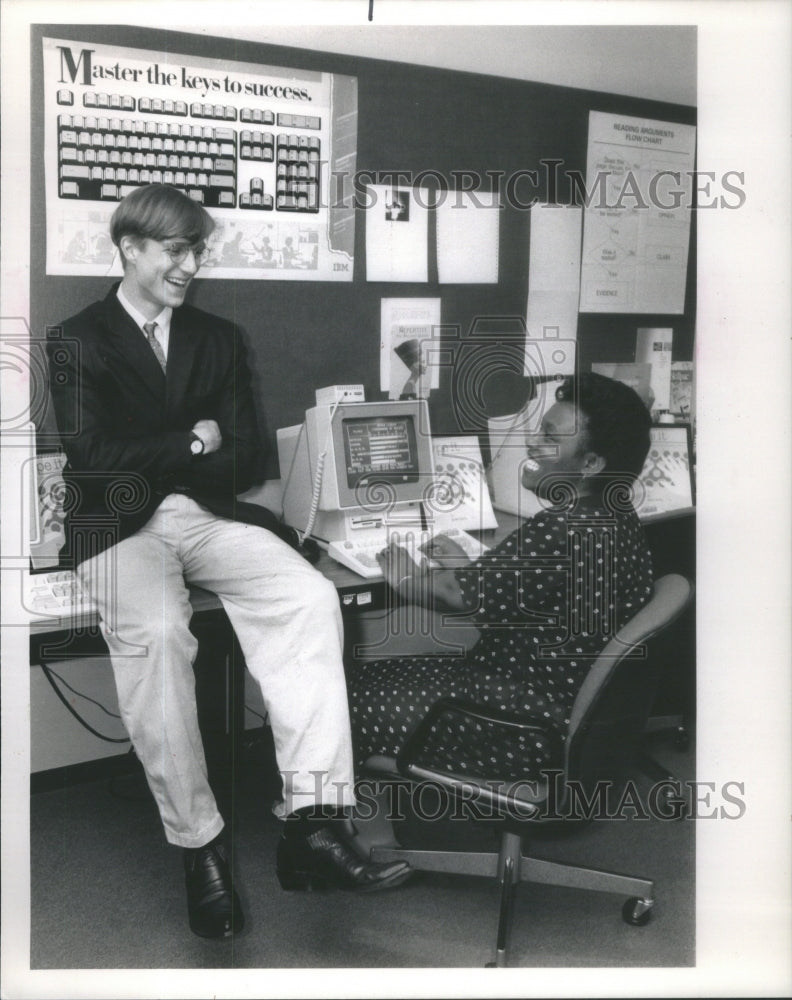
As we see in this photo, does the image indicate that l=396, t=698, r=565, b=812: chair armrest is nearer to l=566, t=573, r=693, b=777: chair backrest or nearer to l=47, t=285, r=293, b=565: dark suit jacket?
l=566, t=573, r=693, b=777: chair backrest

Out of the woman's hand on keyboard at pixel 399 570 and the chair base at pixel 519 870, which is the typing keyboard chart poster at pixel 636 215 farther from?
the chair base at pixel 519 870

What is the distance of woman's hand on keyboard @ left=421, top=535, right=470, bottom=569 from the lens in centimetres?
212

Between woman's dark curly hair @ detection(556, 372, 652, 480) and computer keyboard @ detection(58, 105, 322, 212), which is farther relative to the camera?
woman's dark curly hair @ detection(556, 372, 652, 480)

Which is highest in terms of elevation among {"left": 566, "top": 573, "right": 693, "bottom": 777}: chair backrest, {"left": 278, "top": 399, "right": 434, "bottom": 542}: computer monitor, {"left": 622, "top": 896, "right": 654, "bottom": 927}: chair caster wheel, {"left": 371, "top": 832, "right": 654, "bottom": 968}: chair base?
{"left": 278, "top": 399, "right": 434, "bottom": 542}: computer monitor

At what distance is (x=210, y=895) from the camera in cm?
191

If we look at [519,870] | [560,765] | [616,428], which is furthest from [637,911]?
[616,428]

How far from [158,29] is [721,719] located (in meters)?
1.77

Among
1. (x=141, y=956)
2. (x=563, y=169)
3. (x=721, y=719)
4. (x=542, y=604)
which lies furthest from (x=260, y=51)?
(x=141, y=956)

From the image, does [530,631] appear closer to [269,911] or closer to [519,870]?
[519,870]

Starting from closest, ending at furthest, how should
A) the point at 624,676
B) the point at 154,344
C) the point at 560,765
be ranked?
the point at 624,676
the point at 560,765
the point at 154,344

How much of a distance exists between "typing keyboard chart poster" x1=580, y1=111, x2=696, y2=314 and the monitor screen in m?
0.55

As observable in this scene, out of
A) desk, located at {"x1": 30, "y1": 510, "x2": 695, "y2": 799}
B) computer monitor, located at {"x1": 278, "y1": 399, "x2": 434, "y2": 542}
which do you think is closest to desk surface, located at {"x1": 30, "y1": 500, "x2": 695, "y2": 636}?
desk, located at {"x1": 30, "y1": 510, "x2": 695, "y2": 799}

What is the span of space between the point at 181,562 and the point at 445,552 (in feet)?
1.97

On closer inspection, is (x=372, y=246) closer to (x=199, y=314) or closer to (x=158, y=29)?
(x=199, y=314)
